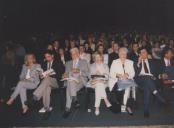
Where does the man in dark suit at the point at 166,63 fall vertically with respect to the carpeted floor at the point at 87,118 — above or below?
above

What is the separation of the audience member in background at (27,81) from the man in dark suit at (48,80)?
0.19 metres

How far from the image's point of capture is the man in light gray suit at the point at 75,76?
26.8ft

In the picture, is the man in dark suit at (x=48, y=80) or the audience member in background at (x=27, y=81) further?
the audience member in background at (x=27, y=81)

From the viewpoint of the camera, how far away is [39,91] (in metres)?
8.21

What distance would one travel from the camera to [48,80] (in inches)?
328

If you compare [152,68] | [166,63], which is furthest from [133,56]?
[152,68]

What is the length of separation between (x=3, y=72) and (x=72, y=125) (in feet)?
8.84

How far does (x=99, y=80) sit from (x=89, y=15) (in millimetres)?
8752

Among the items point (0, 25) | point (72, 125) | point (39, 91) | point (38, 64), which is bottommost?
point (72, 125)

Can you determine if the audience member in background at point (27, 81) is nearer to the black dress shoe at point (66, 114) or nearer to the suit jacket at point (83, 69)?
the suit jacket at point (83, 69)

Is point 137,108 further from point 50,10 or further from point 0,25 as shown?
point 50,10

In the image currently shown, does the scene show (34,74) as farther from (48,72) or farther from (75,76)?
(75,76)

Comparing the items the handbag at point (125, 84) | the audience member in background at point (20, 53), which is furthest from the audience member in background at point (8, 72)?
the handbag at point (125, 84)

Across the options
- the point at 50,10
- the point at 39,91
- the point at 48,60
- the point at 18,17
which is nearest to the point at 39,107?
the point at 39,91
